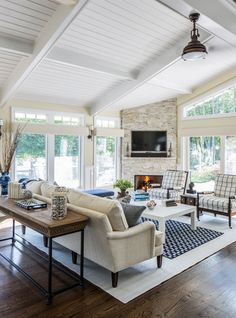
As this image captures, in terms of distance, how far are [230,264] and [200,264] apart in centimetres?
40

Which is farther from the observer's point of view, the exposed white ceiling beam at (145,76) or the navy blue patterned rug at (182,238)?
the exposed white ceiling beam at (145,76)

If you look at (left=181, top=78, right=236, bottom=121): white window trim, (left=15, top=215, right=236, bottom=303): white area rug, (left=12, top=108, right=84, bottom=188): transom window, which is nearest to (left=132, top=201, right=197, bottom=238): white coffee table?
(left=15, top=215, right=236, bottom=303): white area rug

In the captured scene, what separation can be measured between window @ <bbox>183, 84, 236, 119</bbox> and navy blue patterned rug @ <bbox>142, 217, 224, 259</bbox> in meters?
3.42

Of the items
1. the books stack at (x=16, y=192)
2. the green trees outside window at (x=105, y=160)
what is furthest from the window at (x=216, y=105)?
the books stack at (x=16, y=192)

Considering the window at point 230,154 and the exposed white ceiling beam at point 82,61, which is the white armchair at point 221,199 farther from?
the exposed white ceiling beam at point 82,61

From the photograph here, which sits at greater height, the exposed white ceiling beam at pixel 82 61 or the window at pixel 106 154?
the exposed white ceiling beam at pixel 82 61

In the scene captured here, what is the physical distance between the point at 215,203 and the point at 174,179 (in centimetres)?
189

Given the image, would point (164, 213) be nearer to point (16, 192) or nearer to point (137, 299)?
point (137, 299)

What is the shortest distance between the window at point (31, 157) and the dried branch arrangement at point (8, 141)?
0.28 metres

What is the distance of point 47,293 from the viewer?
109 inches

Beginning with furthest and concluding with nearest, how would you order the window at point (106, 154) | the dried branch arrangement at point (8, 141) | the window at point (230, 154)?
the window at point (106, 154), the window at point (230, 154), the dried branch arrangement at point (8, 141)

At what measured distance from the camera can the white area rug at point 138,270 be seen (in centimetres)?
296

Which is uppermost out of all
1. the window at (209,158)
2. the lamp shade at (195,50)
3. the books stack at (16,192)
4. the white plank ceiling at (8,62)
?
the white plank ceiling at (8,62)

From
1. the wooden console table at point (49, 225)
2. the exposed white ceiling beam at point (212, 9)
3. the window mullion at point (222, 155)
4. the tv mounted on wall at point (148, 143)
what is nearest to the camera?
the wooden console table at point (49, 225)
